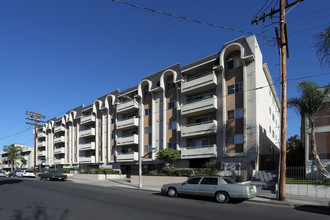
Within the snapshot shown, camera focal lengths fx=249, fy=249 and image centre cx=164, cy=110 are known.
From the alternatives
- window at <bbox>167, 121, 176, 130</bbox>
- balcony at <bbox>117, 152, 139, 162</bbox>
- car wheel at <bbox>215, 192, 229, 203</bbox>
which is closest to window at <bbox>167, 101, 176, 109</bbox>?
window at <bbox>167, 121, 176, 130</bbox>

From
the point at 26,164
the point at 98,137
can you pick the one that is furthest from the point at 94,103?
the point at 26,164

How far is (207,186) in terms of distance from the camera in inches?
545

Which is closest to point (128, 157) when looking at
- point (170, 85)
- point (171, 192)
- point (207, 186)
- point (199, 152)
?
point (170, 85)

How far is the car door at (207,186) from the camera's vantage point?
13593 millimetres

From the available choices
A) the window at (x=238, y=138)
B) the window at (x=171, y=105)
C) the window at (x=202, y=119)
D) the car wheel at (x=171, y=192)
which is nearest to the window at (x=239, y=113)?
the window at (x=238, y=138)

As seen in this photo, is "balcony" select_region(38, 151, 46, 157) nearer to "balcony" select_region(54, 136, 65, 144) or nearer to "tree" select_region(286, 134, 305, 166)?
"balcony" select_region(54, 136, 65, 144)

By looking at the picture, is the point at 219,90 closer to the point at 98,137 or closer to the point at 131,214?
the point at 131,214

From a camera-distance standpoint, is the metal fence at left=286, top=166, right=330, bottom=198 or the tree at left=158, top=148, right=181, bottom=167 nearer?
the metal fence at left=286, top=166, right=330, bottom=198

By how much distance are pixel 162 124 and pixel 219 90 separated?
29.6ft

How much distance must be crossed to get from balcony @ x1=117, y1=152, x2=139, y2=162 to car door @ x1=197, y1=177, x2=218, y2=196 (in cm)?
2092

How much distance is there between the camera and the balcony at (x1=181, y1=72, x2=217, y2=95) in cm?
2641

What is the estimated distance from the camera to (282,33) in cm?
1452

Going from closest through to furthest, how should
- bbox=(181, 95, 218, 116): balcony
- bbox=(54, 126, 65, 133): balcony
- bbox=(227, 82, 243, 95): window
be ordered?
bbox=(227, 82, 243, 95): window → bbox=(181, 95, 218, 116): balcony → bbox=(54, 126, 65, 133): balcony

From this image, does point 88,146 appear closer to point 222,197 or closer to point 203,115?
point 203,115
